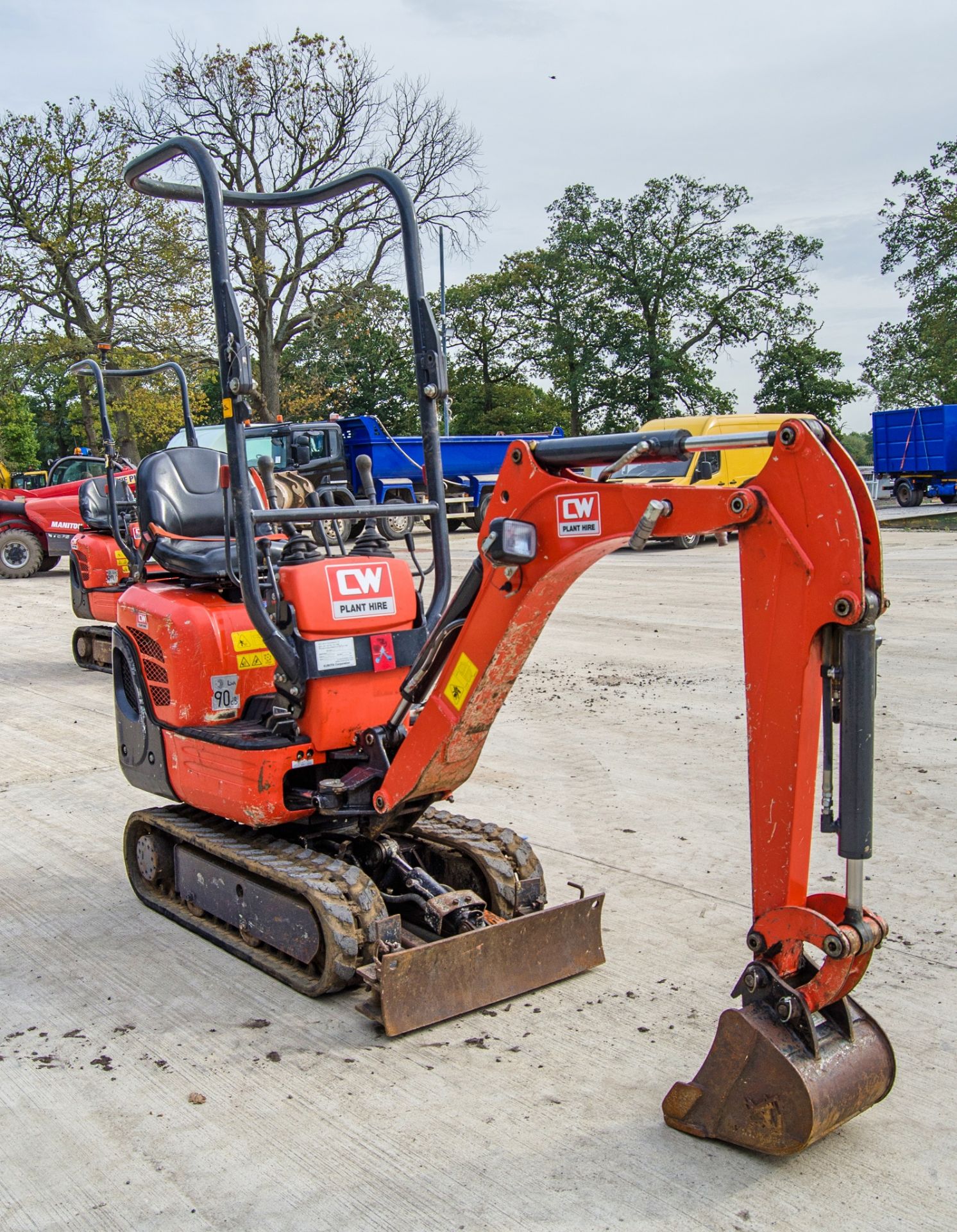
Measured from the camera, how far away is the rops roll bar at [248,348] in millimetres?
4043

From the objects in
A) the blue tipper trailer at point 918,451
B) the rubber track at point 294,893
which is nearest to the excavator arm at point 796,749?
the rubber track at point 294,893

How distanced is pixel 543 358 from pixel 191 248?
61.3ft

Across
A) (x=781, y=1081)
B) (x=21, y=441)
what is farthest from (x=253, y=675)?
(x=21, y=441)

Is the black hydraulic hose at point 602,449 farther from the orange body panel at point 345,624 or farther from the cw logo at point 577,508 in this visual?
the orange body panel at point 345,624

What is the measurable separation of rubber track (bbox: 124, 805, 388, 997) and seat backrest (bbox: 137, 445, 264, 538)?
50.8 inches

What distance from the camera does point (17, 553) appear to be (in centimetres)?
1998

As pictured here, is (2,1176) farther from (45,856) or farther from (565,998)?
(45,856)

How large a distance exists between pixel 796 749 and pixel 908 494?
2750 centimetres

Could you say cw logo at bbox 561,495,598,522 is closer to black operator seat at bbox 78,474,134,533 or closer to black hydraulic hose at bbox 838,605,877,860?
black hydraulic hose at bbox 838,605,877,860

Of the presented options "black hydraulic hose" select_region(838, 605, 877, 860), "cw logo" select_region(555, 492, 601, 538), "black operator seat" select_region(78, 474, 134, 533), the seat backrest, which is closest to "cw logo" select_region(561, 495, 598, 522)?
"cw logo" select_region(555, 492, 601, 538)

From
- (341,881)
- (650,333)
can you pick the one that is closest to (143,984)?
(341,881)

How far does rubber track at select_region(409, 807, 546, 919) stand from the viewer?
4.44 m

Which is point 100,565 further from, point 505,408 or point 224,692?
point 505,408

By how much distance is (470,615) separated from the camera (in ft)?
12.4
